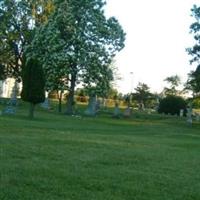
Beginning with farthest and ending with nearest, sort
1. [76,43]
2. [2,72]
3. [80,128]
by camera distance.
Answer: [2,72]
[76,43]
[80,128]

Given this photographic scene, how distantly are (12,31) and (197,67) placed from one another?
27.0 meters

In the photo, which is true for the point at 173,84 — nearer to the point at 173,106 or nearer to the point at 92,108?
the point at 173,106

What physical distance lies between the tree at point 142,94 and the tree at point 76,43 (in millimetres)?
43246

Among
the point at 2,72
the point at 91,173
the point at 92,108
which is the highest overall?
the point at 2,72

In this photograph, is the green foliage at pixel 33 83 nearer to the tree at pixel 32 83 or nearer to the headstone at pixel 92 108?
the tree at pixel 32 83

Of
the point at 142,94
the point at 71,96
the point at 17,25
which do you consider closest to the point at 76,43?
the point at 71,96

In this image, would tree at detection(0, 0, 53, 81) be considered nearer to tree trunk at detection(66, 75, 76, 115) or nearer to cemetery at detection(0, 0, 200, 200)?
cemetery at detection(0, 0, 200, 200)

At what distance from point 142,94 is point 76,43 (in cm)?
4633

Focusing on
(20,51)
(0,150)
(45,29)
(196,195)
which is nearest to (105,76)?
(45,29)

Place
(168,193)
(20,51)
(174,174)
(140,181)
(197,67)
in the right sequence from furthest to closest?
(20,51) → (197,67) → (174,174) → (140,181) → (168,193)

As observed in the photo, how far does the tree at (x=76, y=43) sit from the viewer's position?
57031 millimetres

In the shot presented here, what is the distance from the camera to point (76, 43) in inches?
2253

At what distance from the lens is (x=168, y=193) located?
1005 cm

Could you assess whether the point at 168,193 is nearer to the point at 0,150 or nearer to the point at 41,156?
the point at 41,156
